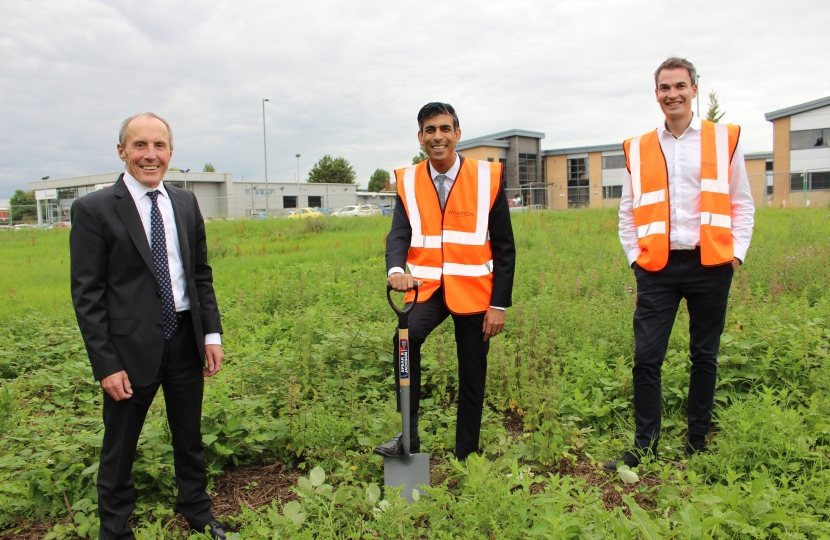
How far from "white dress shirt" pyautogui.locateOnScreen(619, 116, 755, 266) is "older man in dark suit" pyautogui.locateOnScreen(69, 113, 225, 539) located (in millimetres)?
2854

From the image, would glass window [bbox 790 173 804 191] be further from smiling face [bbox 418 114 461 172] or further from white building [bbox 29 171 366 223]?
smiling face [bbox 418 114 461 172]

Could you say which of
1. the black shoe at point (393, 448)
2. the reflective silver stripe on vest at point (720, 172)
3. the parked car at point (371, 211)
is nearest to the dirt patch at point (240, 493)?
the black shoe at point (393, 448)

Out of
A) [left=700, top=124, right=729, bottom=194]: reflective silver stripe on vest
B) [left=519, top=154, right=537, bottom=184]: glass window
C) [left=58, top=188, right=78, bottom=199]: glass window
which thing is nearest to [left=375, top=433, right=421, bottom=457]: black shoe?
[left=700, top=124, right=729, bottom=194]: reflective silver stripe on vest

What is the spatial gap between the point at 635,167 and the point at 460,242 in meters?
1.35

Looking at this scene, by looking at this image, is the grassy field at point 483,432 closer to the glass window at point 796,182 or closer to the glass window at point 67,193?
the glass window at point 796,182

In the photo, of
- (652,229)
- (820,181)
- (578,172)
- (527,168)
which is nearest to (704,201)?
(652,229)

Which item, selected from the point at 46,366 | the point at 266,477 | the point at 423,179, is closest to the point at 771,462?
the point at 423,179

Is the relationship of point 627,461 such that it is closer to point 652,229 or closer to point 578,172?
point 652,229

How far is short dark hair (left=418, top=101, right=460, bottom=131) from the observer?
320 cm

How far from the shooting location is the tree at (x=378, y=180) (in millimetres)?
94250

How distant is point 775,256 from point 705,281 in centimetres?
654

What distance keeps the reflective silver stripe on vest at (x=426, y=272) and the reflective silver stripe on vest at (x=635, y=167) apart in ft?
4.76

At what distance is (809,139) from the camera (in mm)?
34656

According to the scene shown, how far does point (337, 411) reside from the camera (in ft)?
12.7
